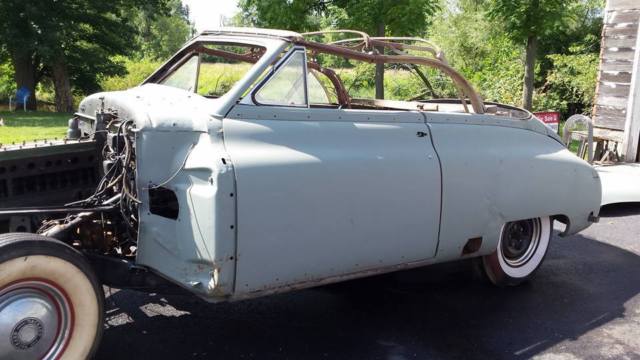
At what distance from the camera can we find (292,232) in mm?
3641

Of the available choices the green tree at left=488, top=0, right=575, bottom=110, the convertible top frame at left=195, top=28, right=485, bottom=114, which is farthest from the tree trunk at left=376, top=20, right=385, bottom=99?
the convertible top frame at left=195, top=28, right=485, bottom=114

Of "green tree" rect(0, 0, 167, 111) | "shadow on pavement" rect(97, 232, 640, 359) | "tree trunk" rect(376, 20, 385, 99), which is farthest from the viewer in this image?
"green tree" rect(0, 0, 167, 111)

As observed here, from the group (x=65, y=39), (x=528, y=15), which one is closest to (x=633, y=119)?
(x=528, y=15)

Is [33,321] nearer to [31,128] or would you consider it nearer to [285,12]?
[285,12]

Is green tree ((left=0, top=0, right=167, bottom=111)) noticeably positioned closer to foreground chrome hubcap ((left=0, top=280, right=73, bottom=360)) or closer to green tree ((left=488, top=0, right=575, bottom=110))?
green tree ((left=488, top=0, right=575, bottom=110))

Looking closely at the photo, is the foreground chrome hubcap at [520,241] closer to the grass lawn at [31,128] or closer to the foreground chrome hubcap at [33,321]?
the foreground chrome hubcap at [33,321]

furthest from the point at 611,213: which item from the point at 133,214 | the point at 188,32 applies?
the point at 188,32

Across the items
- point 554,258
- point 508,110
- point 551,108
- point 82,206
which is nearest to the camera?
point 82,206

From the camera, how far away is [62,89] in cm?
2256

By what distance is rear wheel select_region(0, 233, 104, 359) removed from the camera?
309cm

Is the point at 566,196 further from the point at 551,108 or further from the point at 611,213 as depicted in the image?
the point at 551,108

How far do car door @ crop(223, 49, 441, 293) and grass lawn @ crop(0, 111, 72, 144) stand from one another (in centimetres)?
955

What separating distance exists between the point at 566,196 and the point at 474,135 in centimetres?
114

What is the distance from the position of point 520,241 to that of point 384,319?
155 cm
